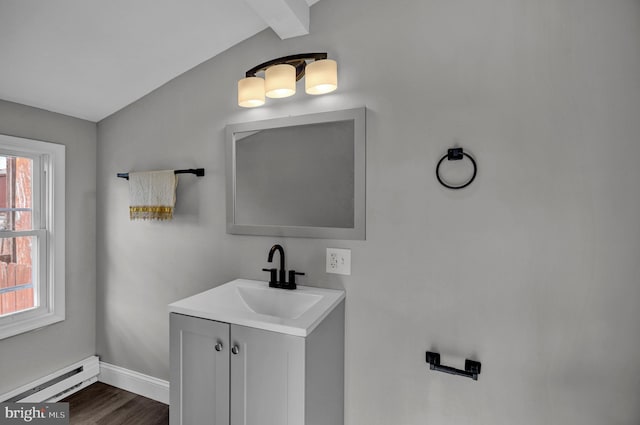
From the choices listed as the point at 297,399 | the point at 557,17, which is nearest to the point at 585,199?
the point at 557,17

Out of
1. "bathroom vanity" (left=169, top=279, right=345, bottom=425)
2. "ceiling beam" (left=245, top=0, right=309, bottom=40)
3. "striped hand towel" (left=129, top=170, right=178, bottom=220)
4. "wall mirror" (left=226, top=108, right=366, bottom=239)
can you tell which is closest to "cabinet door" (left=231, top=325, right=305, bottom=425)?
"bathroom vanity" (left=169, top=279, right=345, bottom=425)

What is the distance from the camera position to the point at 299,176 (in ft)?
5.66

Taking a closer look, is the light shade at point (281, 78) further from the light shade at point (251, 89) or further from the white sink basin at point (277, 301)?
the white sink basin at point (277, 301)

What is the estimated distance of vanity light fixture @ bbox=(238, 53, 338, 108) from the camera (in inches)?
58.4

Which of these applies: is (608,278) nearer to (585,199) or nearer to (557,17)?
(585,199)

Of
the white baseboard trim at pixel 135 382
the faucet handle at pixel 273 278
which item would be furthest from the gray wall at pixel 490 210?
the white baseboard trim at pixel 135 382

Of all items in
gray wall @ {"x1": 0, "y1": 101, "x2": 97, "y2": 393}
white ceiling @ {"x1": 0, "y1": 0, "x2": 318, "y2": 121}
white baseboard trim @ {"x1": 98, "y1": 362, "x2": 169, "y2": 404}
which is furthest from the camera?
white baseboard trim @ {"x1": 98, "y1": 362, "x2": 169, "y2": 404}

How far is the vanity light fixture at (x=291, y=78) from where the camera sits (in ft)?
4.86

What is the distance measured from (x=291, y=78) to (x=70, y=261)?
2.08 metres

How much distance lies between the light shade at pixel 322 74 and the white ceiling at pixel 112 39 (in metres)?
0.30

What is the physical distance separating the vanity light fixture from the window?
1547mm

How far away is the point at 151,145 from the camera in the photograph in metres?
2.16

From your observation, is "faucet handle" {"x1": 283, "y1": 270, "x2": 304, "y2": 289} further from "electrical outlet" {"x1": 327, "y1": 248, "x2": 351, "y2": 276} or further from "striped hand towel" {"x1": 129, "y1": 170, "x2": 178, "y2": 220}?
"striped hand towel" {"x1": 129, "y1": 170, "x2": 178, "y2": 220}

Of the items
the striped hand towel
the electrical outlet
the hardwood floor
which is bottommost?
the hardwood floor
